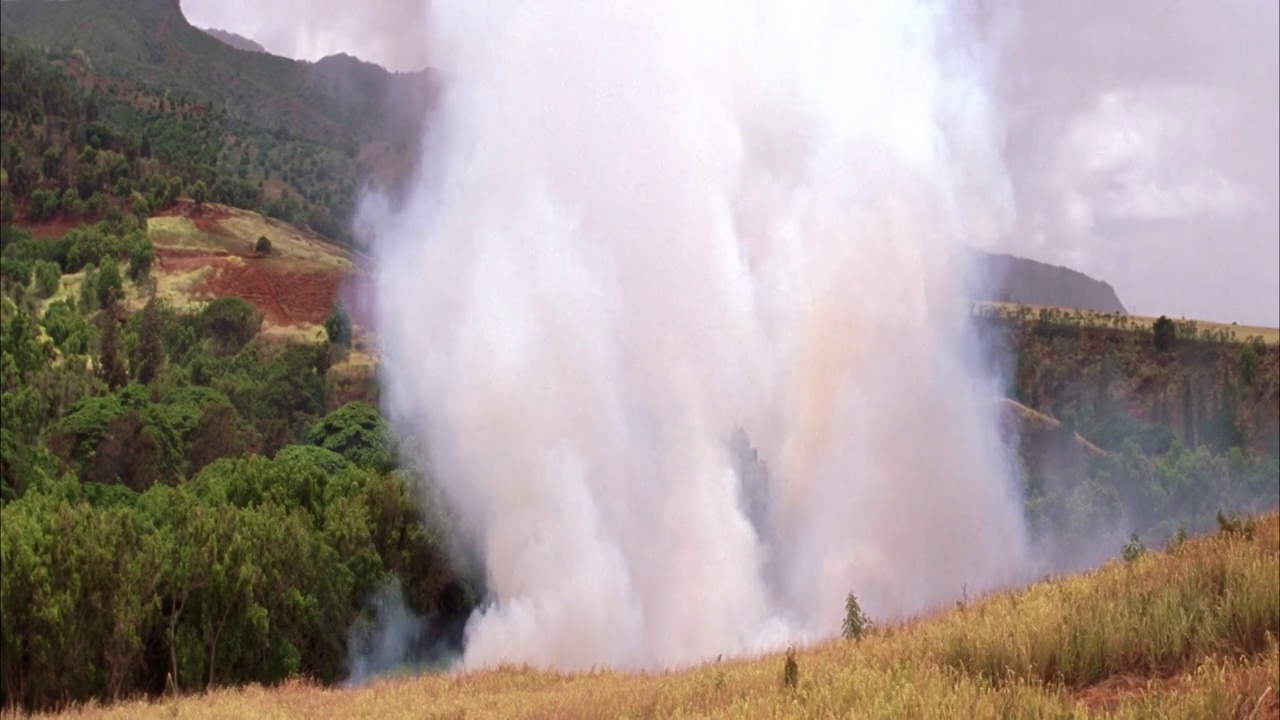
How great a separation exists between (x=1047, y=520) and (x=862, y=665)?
39.4 meters

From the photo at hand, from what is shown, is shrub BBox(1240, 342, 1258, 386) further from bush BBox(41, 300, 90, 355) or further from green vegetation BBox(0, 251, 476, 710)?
bush BBox(41, 300, 90, 355)

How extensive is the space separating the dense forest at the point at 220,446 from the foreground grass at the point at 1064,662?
1929 centimetres

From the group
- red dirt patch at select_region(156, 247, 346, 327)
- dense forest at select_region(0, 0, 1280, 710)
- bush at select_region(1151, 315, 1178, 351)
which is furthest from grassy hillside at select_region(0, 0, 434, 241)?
bush at select_region(1151, 315, 1178, 351)

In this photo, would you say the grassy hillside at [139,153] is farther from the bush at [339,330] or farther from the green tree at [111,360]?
the green tree at [111,360]

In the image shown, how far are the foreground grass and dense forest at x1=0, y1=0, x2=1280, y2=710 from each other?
19285 millimetres

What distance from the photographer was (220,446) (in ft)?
220

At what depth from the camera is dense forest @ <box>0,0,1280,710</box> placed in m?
30.2

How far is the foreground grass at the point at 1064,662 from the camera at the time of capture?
23.9ft

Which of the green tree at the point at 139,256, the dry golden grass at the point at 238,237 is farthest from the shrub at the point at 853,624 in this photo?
the green tree at the point at 139,256

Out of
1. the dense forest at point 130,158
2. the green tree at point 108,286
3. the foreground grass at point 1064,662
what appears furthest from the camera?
the dense forest at point 130,158

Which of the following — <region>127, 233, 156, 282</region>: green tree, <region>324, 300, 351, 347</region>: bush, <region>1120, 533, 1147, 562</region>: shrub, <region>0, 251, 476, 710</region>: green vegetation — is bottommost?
<region>0, 251, 476, 710</region>: green vegetation

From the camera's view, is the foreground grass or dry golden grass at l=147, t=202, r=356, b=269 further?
dry golden grass at l=147, t=202, r=356, b=269

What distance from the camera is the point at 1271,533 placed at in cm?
1092

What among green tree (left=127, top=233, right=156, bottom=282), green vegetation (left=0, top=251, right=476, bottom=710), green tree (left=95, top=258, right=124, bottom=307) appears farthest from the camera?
green tree (left=127, top=233, right=156, bottom=282)
